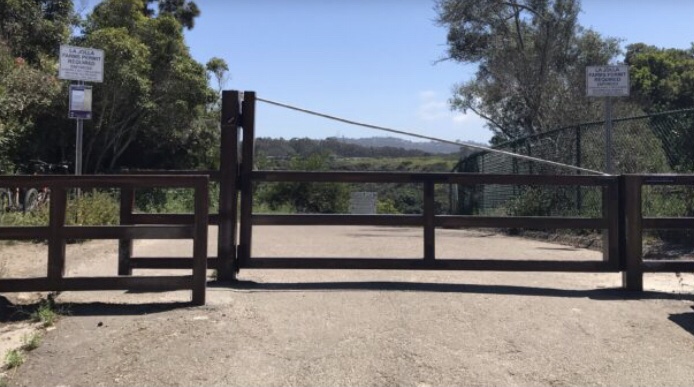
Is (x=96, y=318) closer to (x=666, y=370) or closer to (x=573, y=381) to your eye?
(x=573, y=381)

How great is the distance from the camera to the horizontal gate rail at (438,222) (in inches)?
279

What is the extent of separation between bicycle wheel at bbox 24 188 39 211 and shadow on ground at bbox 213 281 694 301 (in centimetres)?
638

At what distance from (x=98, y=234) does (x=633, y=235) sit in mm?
5545

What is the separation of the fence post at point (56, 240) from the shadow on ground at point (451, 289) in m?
1.56

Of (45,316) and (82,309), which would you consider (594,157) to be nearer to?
(82,309)

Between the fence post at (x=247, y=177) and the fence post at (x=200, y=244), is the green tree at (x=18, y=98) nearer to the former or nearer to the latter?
the fence post at (x=247, y=177)

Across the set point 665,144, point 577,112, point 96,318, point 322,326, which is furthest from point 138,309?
point 577,112

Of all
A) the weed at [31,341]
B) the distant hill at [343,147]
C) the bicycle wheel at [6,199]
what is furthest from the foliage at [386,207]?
the weed at [31,341]

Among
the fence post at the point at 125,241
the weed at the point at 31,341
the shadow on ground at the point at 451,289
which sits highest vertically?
the fence post at the point at 125,241

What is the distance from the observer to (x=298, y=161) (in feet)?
85.0

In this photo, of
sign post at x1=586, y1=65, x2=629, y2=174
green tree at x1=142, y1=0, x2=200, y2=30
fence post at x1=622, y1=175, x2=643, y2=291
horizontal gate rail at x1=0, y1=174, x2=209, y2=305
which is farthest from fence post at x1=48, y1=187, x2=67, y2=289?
green tree at x1=142, y1=0, x2=200, y2=30

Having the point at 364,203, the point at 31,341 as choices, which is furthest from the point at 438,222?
the point at 364,203

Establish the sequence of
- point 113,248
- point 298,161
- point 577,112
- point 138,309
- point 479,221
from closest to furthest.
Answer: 1. point 138,309
2. point 479,221
3. point 113,248
4. point 577,112
5. point 298,161

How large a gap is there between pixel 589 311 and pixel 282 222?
3.29 m
